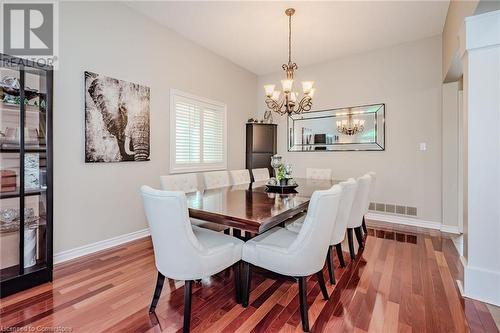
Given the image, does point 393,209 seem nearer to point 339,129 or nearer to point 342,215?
point 339,129

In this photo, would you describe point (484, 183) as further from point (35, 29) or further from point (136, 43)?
point (35, 29)

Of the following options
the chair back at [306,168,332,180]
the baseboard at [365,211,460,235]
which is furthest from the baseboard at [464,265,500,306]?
the chair back at [306,168,332,180]

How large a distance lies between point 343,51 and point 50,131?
14.7 feet

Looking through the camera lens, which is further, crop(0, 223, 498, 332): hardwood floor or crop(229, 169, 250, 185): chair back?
crop(229, 169, 250, 185): chair back

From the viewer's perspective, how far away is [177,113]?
3.84 metres

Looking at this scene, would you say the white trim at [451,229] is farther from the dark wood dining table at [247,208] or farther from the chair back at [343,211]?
the dark wood dining table at [247,208]

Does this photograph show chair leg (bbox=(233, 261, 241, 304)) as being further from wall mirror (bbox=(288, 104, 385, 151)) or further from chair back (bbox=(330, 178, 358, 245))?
wall mirror (bbox=(288, 104, 385, 151))

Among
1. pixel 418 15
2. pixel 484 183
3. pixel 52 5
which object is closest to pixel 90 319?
pixel 52 5

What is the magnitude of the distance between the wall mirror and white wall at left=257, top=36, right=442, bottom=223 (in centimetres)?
12

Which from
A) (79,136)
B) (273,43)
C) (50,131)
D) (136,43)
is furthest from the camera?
(273,43)

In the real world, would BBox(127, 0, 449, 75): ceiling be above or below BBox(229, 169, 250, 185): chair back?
above

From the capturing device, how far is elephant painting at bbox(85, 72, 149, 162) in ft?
9.11

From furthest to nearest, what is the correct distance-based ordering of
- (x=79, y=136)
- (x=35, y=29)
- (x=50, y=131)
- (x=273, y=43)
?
(x=273, y=43) → (x=79, y=136) → (x=35, y=29) → (x=50, y=131)

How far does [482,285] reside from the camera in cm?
196
